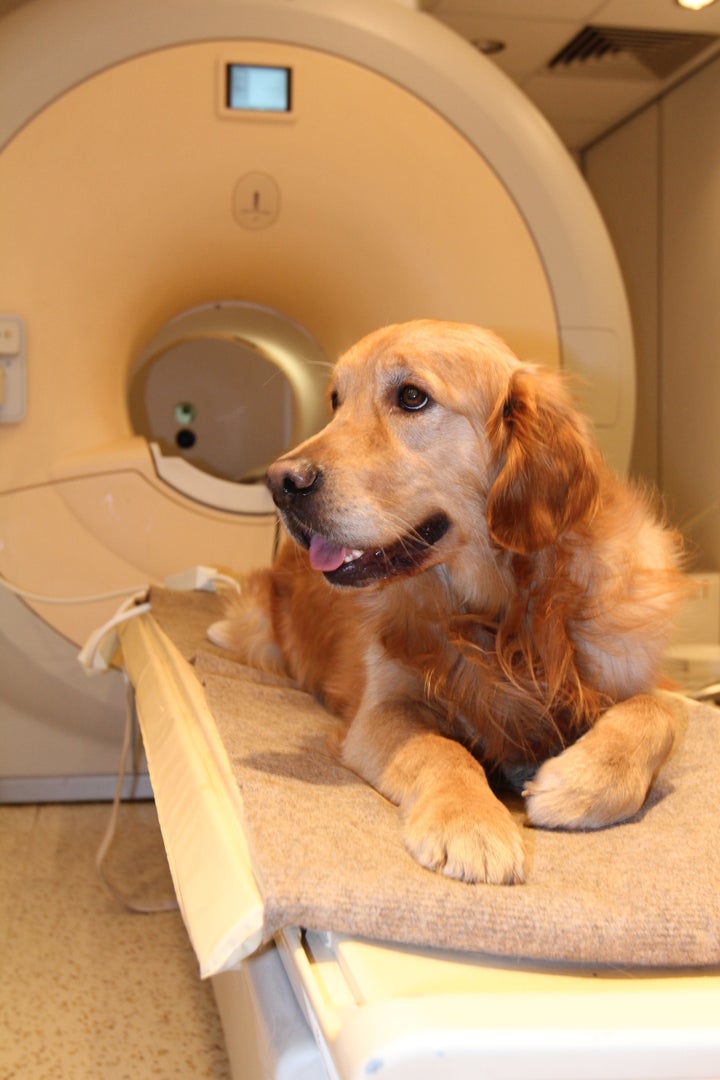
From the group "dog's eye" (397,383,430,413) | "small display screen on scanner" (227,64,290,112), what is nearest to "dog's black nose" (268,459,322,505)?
"dog's eye" (397,383,430,413)

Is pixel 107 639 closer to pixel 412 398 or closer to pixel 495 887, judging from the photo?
pixel 412 398

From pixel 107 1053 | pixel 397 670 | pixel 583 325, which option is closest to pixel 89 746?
pixel 107 1053

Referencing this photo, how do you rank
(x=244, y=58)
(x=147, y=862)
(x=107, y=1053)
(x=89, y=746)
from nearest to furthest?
(x=107, y=1053) < (x=147, y=862) < (x=244, y=58) < (x=89, y=746)

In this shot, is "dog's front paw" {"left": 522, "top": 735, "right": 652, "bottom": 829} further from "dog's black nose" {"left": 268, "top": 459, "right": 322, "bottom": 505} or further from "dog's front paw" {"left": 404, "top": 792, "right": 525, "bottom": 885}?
"dog's black nose" {"left": 268, "top": 459, "right": 322, "bottom": 505}

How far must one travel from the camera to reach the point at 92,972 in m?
1.48

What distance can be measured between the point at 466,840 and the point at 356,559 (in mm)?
398

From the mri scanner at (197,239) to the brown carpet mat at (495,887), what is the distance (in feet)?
3.50

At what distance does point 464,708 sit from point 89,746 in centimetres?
127

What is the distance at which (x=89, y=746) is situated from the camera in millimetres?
2162

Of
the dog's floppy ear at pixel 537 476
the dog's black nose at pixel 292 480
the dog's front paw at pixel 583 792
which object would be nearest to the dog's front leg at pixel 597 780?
the dog's front paw at pixel 583 792

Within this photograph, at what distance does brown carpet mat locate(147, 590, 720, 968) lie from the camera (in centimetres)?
66

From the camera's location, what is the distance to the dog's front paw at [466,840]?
2.45 ft

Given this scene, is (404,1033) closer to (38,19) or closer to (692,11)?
(38,19)

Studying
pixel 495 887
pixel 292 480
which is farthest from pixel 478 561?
pixel 495 887
